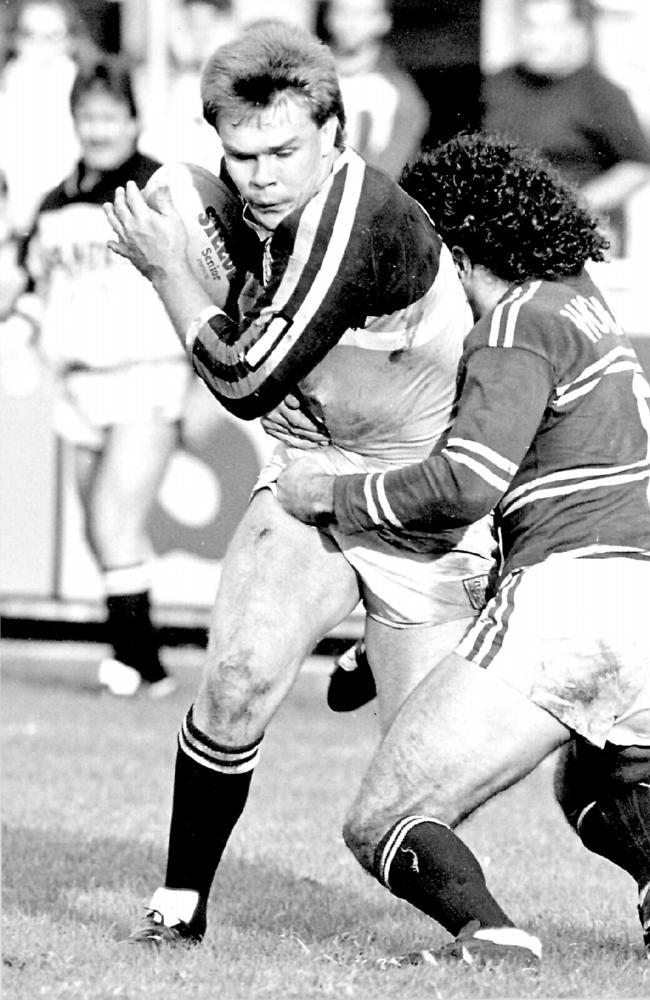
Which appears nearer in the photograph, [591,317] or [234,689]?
[591,317]

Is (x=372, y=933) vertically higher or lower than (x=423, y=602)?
lower

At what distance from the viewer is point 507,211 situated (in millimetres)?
3928

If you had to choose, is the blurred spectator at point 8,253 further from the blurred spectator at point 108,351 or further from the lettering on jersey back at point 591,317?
the lettering on jersey back at point 591,317

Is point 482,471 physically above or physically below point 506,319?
below

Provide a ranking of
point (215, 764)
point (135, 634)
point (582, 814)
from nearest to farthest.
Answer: point (215, 764)
point (582, 814)
point (135, 634)

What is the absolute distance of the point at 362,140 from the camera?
9.23 meters

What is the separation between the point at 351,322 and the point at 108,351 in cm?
592

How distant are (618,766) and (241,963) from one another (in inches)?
38.4

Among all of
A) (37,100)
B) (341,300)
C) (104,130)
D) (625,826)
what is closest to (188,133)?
(104,130)

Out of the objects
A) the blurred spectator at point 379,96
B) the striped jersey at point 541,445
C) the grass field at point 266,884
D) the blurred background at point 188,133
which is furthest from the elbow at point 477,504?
the blurred spectator at point 379,96

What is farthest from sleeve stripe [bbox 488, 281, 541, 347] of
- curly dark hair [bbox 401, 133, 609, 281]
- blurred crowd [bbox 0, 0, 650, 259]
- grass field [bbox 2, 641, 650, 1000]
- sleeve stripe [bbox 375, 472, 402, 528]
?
blurred crowd [bbox 0, 0, 650, 259]

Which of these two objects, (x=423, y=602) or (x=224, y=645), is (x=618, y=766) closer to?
(x=423, y=602)

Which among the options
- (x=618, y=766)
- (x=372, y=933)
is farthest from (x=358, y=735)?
(x=618, y=766)

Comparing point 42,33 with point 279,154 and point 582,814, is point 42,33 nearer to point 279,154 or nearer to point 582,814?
point 279,154
